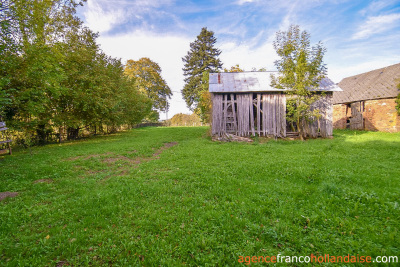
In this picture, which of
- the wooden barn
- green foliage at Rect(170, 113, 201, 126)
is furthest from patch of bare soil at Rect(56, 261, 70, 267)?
green foliage at Rect(170, 113, 201, 126)

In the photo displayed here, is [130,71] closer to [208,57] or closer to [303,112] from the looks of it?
[208,57]

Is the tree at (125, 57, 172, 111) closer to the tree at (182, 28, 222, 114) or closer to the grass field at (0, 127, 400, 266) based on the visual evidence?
the tree at (182, 28, 222, 114)

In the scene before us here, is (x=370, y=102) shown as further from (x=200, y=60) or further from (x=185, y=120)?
(x=185, y=120)

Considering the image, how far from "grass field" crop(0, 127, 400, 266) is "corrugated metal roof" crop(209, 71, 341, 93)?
9253 millimetres

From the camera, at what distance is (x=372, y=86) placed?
1952cm

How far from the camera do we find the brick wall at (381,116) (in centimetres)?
1685

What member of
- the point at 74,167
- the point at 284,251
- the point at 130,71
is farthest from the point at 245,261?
the point at 130,71

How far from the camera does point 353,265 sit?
2537 millimetres

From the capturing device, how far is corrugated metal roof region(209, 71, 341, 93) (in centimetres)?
1452

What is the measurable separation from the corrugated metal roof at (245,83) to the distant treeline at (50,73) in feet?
31.1

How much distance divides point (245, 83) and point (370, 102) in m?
14.5

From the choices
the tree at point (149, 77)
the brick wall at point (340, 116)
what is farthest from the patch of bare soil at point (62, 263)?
the tree at point (149, 77)

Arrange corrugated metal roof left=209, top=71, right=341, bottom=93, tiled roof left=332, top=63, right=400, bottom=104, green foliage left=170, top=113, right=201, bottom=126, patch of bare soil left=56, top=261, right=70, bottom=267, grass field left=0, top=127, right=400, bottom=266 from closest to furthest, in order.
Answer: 1. patch of bare soil left=56, top=261, right=70, bottom=267
2. grass field left=0, top=127, right=400, bottom=266
3. corrugated metal roof left=209, top=71, right=341, bottom=93
4. tiled roof left=332, top=63, right=400, bottom=104
5. green foliage left=170, top=113, right=201, bottom=126

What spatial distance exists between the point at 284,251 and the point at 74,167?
8073mm
